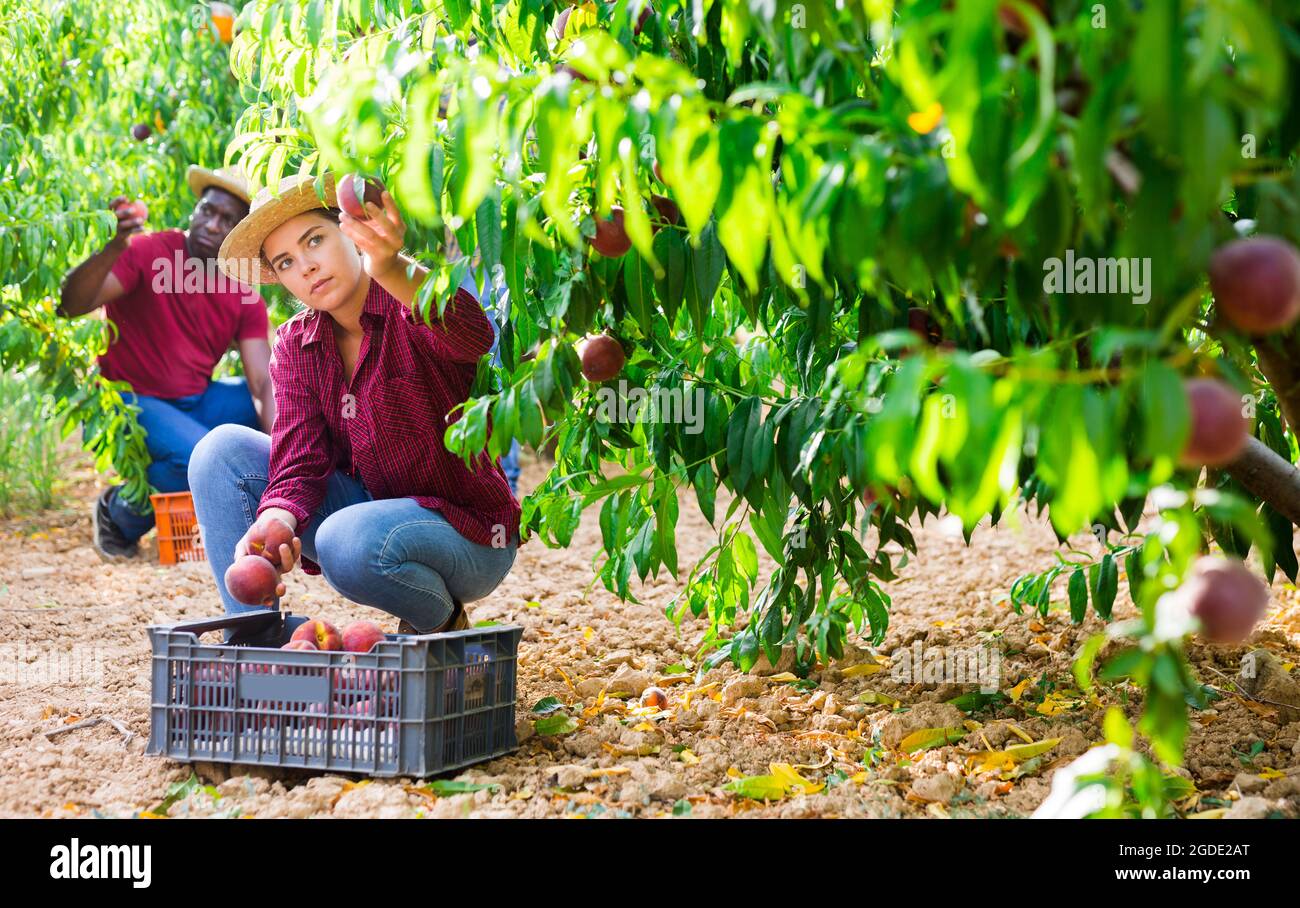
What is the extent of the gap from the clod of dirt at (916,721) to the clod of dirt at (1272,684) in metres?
0.61

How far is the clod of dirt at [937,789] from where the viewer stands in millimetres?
2055

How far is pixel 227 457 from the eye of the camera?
263 centimetres

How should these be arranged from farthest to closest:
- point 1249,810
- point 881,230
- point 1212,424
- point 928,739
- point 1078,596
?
point 1078,596 → point 928,739 → point 1249,810 → point 881,230 → point 1212,424

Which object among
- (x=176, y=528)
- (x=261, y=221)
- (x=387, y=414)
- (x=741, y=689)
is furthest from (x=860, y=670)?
(x=176, y=528)

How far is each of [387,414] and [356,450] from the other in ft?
0.45

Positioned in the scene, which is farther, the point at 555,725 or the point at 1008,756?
the point at 555,725

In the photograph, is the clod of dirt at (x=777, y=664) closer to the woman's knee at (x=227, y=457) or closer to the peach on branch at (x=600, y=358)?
the peach on branch at (x=600, y=358)

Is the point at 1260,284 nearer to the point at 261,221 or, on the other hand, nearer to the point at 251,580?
the point at 251,580

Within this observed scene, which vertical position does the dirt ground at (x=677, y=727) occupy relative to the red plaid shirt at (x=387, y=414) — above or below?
below

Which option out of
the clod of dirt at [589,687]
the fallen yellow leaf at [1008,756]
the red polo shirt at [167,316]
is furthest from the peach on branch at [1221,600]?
the red polo shirt at [167,316]

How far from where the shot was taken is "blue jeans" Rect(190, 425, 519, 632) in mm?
2438

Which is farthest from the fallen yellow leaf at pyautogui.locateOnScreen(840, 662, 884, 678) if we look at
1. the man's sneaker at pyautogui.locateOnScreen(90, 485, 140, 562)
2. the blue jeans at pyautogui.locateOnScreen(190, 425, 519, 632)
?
the man's sneaker at pyautogui.locateOnScreen(90, 485, 140, 562)

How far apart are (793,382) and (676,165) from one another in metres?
1.33
